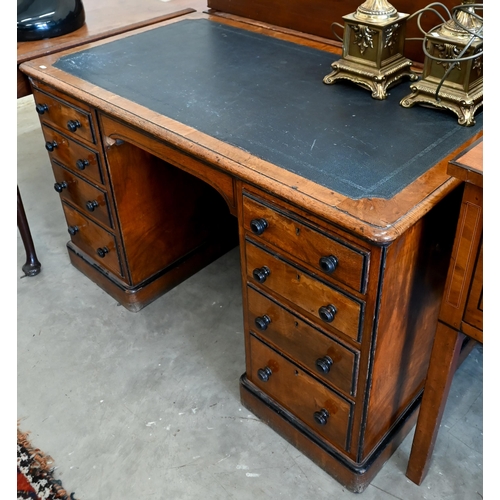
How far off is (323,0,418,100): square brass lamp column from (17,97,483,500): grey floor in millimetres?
892

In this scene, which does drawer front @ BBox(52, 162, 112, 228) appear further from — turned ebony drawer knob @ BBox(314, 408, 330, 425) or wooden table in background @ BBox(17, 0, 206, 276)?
turned ebony drawer knob @ BBox(314, 408, 330, 425)

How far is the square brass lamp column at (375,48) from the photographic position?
1.25 metres

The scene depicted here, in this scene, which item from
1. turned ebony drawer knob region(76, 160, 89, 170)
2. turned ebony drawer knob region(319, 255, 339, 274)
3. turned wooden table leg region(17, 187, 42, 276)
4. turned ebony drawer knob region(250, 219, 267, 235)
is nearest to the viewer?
turned ebony drawer knob region(319, 255, 339, 274)

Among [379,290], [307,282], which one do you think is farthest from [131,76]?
[379,290]

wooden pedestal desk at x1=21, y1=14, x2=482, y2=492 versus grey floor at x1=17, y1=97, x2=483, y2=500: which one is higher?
wooden pedestal desk at x1=21, y1=14, x2=482, y2=492

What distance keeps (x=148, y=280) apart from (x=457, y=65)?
3.95 feet

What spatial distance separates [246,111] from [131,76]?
1.35 ft

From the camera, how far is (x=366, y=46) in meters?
1.29

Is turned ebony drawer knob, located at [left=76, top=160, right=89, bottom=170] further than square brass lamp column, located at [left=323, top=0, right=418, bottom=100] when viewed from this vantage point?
Result: Yes

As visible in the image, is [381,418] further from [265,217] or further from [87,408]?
[87,408]

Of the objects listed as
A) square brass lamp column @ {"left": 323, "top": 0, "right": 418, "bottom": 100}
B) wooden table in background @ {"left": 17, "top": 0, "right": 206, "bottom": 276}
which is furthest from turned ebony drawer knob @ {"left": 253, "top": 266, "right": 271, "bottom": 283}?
wooden table in background @ {"left": 17, "top": 0, "right": 206, "bottom": 276}

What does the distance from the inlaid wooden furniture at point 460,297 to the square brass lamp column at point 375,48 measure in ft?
1.43

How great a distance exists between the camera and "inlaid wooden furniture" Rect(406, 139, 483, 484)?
0.89 metres

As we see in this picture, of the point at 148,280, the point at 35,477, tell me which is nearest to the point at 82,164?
the point at 148,280
